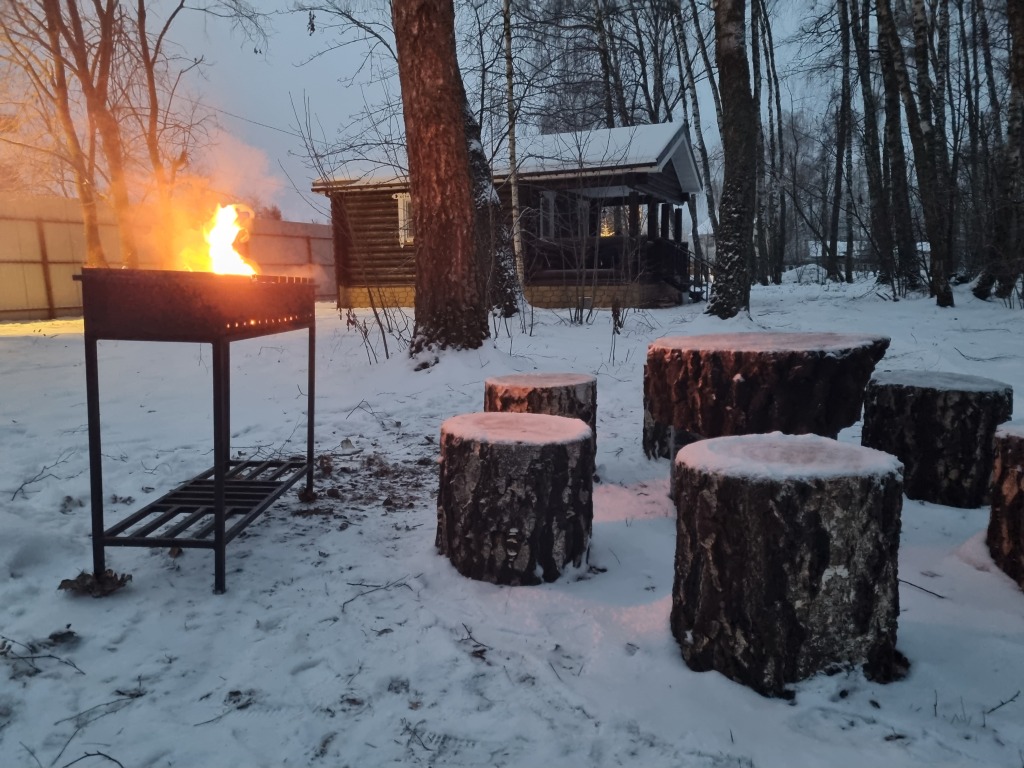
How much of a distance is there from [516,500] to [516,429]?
1.00 feet

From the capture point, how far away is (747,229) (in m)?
9.80

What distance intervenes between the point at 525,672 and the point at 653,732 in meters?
0.40

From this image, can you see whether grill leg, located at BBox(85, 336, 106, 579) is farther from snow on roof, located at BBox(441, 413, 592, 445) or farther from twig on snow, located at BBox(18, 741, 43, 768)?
snow on roof, located at BBox(441, 413, 592, 445)

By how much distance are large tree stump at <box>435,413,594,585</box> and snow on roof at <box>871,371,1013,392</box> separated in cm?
194

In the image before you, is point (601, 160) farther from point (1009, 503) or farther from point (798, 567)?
point (798, 567)

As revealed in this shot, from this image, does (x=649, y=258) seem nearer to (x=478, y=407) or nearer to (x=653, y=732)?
(x=478, y=407)

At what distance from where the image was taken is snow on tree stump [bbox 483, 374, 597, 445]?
3369 mm

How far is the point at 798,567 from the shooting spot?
1620 millimetres

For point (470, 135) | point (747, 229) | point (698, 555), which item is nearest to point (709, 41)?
point (747, 229)

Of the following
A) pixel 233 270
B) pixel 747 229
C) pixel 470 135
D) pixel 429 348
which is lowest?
pixel 429 348

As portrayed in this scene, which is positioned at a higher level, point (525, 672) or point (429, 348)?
point (429, 348)

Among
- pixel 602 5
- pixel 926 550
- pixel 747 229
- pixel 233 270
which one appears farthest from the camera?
pixel 602 5

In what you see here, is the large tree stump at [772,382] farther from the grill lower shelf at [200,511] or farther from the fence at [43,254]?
the fence at [43,254]

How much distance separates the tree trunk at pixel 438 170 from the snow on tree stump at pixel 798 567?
4679 mm
